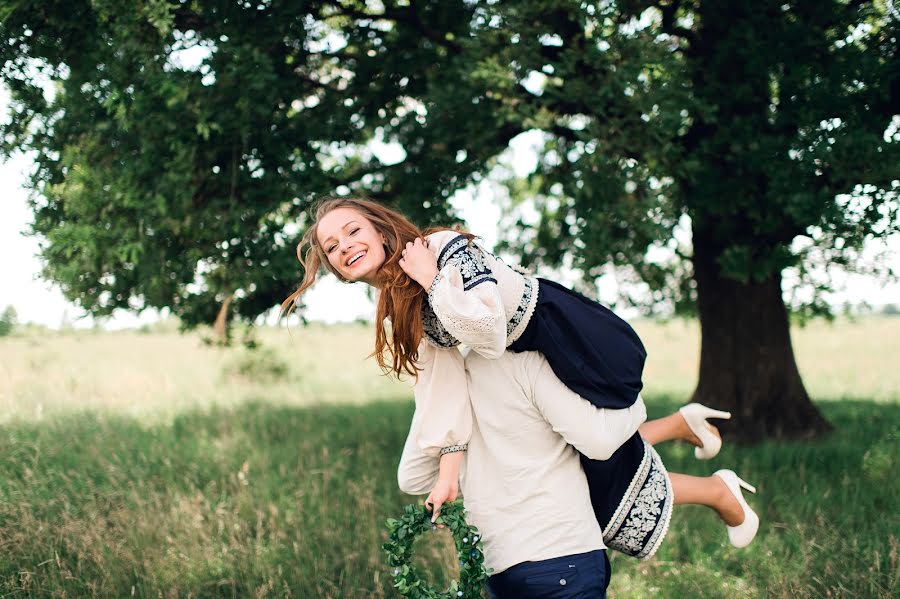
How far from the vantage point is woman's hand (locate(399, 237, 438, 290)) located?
2369 mm

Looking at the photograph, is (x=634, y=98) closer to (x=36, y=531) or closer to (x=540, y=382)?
(x=540, y=382)

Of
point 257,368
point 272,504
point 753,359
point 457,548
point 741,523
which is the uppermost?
point 753,359

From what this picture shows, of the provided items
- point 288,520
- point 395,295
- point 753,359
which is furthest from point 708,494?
point 753,359

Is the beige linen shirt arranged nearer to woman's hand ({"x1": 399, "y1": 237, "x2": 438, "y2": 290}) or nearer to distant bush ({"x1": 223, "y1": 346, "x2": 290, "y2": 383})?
woman's hand ({"x1": 399, "y1": 237, "x2": 438, "y2": 290})

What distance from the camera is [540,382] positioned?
2.57 metres

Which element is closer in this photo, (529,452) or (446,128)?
(529,452)

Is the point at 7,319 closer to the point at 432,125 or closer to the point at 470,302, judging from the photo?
the point at 432,125

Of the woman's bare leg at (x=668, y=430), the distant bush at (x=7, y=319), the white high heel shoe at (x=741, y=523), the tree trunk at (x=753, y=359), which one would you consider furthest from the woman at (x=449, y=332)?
the distant bush at (x=7, y=319)

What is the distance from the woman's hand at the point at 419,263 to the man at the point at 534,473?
41cm

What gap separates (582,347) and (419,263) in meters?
0.65

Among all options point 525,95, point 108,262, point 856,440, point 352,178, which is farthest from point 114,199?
point 856,440

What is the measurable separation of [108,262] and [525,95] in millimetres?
3456

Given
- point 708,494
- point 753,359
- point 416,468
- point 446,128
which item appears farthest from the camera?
point 753,359

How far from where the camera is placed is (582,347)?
8.39 feet
